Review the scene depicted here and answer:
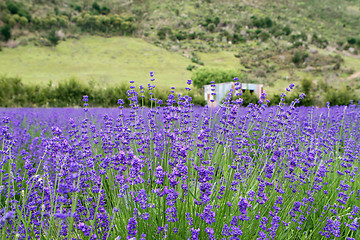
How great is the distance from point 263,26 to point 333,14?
72.1 feet

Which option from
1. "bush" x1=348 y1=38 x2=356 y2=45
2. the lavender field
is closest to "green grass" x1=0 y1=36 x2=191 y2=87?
the lavender field

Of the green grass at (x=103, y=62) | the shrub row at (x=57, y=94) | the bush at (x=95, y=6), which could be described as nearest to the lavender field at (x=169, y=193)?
the shrub row at (x=57, y=94)

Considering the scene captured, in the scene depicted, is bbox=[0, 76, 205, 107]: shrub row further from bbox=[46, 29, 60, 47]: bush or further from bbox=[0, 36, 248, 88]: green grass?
bbox=[46, 29, 60, 47]: bush

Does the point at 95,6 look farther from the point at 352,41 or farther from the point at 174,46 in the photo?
the point at 352,41

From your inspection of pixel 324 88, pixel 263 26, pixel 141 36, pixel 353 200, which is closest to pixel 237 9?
pixel 263 26

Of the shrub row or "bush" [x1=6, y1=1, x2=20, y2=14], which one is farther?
"bush" [x1=6, y1=1, x2=20, y2=14]

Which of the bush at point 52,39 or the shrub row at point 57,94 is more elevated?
the bush at point 52,39

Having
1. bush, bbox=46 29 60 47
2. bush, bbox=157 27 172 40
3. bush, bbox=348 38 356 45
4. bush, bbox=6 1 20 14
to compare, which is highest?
bush, bbox=6 1 20 14

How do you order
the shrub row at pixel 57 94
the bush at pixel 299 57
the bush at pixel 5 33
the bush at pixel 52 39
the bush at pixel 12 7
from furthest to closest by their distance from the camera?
the bush at pixel 12 7
the bush at pixel 52 39
the bush at pixel 299 57
the bush at pixel 5 33
the shrub row at pixel 57 94

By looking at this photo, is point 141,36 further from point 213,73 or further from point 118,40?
point 213,73

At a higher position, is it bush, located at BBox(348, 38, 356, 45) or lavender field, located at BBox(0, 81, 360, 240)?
bush, located at BBox(348, 38, 356, 45)

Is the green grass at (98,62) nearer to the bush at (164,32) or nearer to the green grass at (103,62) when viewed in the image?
the green grass at (103,62)

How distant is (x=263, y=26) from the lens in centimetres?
7838

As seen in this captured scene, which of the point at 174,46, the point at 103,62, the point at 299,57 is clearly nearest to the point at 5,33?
the point at 103,62
